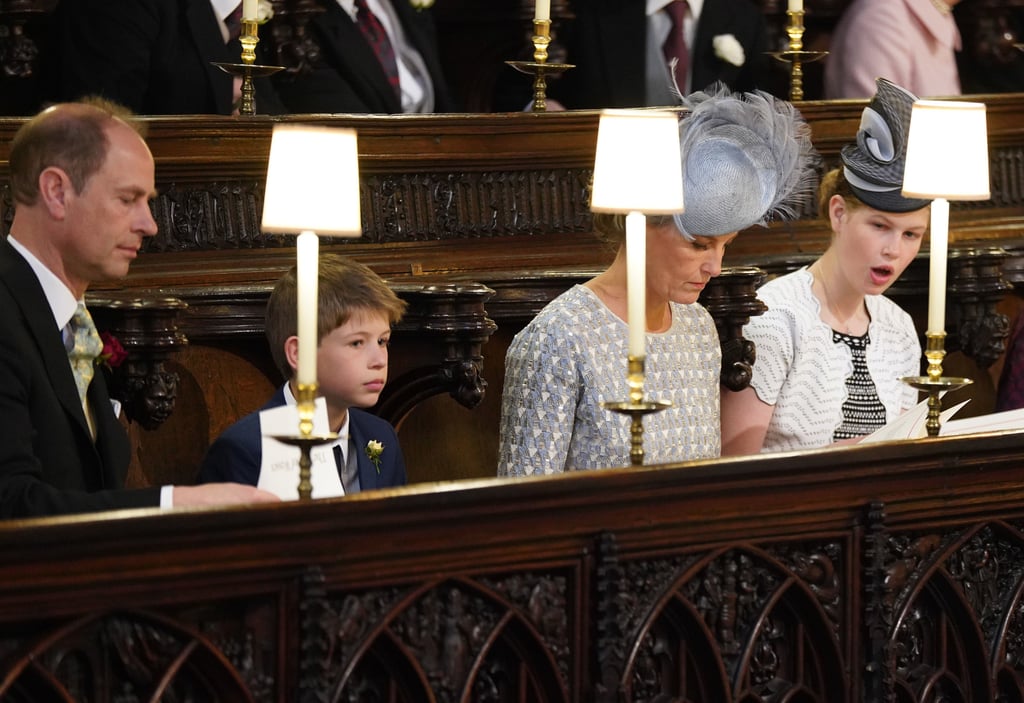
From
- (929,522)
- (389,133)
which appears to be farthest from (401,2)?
(929,522)

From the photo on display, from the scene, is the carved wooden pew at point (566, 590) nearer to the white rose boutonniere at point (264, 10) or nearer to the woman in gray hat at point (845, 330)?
the woman in gray hat at point (845, 330)

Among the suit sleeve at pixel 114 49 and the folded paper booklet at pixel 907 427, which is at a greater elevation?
the suit sleeve at pixel 114 49

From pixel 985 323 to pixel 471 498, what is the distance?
2490mm

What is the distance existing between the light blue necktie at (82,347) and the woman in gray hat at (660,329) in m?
0.74

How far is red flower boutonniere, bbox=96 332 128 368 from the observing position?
3330mm

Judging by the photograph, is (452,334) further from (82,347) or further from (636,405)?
(636,405)

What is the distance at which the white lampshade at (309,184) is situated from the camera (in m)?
2.34

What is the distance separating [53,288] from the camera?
2.85 m

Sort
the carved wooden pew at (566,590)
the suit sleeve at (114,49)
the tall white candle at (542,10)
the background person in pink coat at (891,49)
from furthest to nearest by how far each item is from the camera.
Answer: the background person in pink coat at (891,49), the tall white candle at (542,10), the suit sleeve at (114,49), the carved wooden pew at (566,590)

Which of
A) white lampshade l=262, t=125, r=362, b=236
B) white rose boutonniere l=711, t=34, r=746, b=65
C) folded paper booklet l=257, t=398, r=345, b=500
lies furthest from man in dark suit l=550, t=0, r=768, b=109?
white lampshade l=262, t=125, r=362, b=236

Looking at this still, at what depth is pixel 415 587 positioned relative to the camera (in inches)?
92.1

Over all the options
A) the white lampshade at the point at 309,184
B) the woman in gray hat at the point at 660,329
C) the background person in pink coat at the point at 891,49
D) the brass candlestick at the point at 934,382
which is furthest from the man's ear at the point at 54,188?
the background person in pink coat at the point at 891,49

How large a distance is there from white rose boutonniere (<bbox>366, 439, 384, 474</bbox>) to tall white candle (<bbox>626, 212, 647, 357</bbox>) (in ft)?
2.59

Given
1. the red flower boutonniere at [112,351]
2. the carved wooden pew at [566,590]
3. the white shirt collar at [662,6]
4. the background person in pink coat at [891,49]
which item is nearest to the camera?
the carved wooden pew at [566,590]
